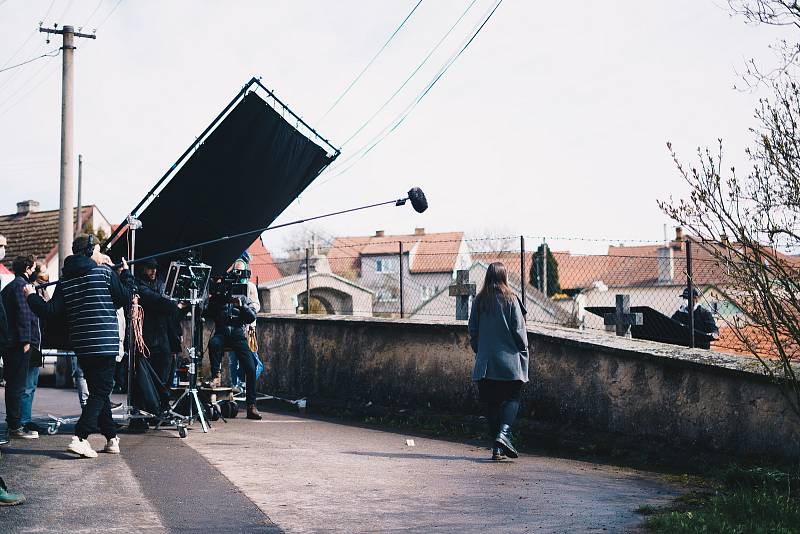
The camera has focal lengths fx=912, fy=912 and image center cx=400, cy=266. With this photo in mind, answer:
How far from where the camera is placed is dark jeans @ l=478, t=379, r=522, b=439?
27.3 feet

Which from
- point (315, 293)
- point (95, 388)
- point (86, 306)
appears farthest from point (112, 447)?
point (315, 293)

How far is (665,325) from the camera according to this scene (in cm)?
1133

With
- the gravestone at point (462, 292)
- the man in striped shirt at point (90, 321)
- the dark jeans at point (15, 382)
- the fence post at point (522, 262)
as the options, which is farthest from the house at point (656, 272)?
the dark jeans at point (15, 382)

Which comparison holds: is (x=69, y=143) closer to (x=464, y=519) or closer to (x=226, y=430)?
(x=226, y=430)

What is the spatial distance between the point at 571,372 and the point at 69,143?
14.2 metres

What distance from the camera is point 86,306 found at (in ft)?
25.5

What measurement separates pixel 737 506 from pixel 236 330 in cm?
674

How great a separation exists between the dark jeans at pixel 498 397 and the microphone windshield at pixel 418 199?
84.4 inches

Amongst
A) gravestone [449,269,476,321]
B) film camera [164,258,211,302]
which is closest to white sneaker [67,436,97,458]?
film camera [164,258,211,302]

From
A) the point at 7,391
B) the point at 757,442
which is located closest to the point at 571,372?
the point at 757,442

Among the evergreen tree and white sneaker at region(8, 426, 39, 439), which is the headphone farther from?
the evergreen tree

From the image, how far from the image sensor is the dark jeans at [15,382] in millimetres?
8891

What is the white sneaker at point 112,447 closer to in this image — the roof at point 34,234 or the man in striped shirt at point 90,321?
the man in striped shirt at point 90,321

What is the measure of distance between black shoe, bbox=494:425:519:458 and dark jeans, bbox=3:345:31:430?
4648 mm
